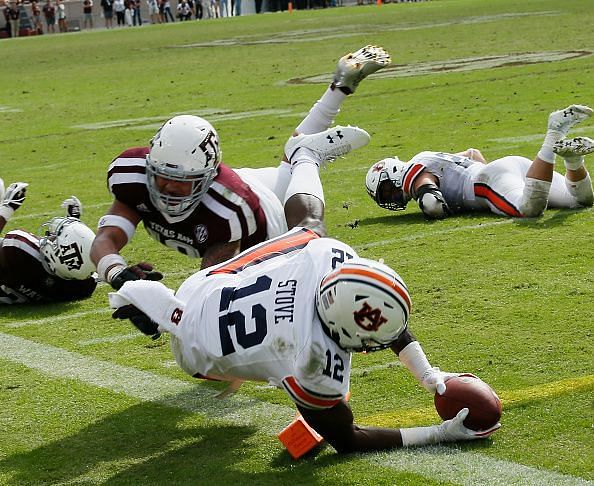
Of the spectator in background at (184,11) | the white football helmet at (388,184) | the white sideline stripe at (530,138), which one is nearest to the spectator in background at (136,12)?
the spectator in background at (184,11)

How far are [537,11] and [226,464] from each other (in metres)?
27.3

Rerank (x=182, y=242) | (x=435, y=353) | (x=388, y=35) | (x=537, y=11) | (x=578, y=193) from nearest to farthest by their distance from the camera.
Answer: (x=435, y=353) < (x=182, y=242) < (x=578, y=193) < (x=388, y=35) < (x=537, y=11)

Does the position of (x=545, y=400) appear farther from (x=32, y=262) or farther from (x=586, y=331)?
(x=32, y=262)

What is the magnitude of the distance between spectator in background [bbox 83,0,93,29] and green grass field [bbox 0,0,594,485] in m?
31.9

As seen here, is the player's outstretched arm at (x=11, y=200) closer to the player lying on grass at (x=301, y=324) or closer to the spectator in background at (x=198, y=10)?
the player lying on grass at (x=301, y=324)

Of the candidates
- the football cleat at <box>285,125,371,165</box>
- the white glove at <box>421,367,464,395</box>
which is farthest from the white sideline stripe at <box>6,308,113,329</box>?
the white glove at <box>421,367,464,395</box>

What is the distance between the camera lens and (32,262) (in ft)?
21.6

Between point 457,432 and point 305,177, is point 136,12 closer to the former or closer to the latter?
point 305,177

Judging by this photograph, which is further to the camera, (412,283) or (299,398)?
(412,283)

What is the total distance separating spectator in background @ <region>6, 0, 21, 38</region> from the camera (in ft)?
145

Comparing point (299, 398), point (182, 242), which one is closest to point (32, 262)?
point (182, 242)

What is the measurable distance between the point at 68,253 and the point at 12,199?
70cm

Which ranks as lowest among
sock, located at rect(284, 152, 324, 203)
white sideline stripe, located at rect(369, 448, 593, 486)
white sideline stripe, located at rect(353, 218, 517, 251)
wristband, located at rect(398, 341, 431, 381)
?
white sideline stripe, located at rect(353, 218, 517, 251)

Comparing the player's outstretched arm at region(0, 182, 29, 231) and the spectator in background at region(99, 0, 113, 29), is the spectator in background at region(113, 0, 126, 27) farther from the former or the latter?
the player's outstretched arm at region(0, 182, 29, 231)
